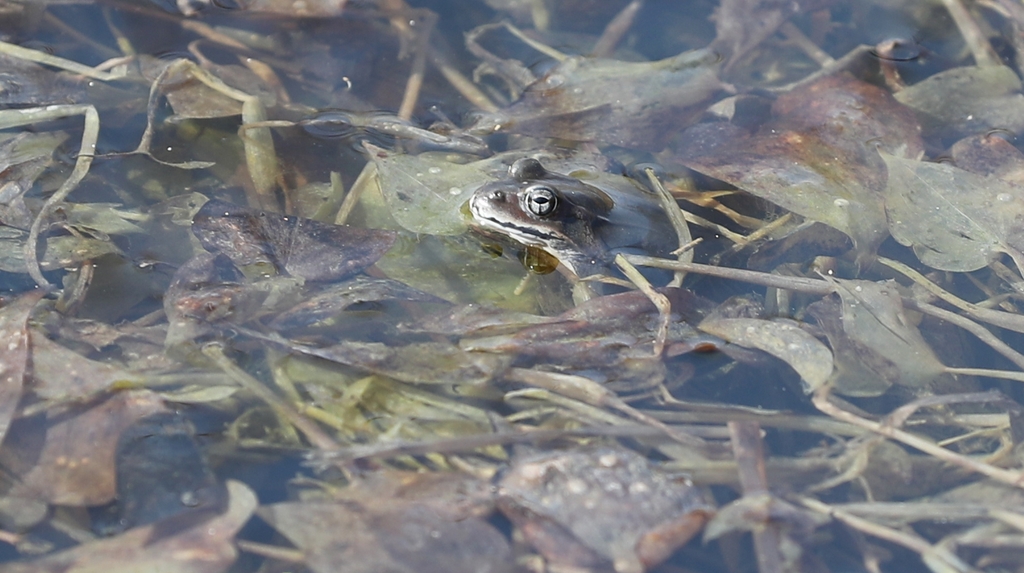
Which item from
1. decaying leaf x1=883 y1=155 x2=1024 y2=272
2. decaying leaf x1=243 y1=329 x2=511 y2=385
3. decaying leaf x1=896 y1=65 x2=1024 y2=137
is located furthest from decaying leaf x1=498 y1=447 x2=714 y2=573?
decaying leaf x1=896 y1=65 x2=1024 y2=137

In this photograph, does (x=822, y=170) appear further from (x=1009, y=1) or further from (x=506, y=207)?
(x=1009, y=1)

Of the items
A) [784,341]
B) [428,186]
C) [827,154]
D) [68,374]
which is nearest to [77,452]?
[68,374]

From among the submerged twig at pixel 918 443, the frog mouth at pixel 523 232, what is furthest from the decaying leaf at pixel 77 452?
the submerged twig at pixel 918 443

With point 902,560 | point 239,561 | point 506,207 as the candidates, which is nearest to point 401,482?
point 239,561

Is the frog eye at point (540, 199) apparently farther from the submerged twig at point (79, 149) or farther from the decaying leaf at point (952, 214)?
the submerged twig at point (79, 149)

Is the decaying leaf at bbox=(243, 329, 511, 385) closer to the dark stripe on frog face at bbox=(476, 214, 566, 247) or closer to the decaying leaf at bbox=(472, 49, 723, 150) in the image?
the dark stripe on frog face at bbox=(476, 214, 566, 247)

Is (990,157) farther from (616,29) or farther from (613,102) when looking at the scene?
(616,29)

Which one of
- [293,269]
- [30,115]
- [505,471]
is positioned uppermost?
[30,115]
